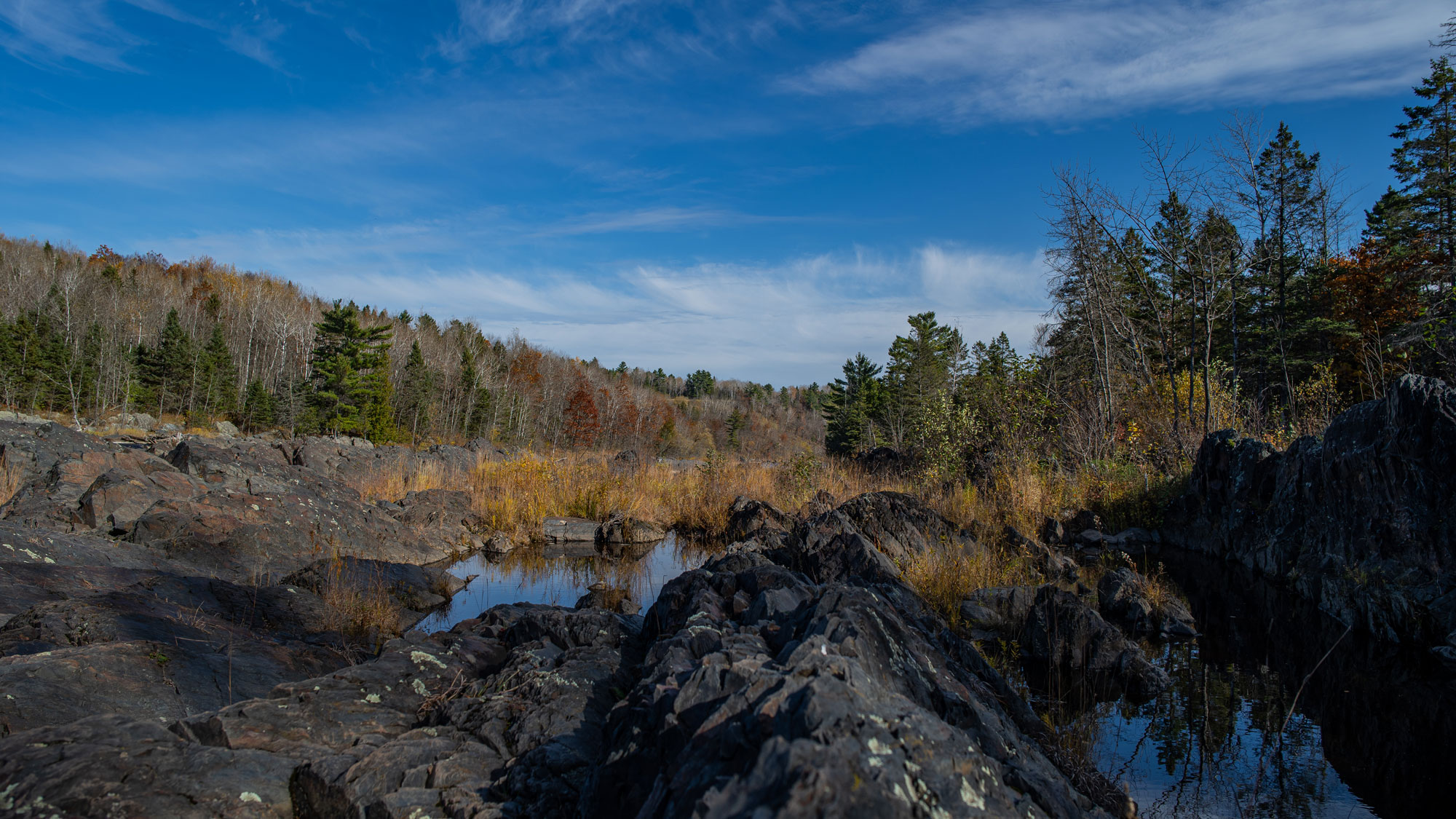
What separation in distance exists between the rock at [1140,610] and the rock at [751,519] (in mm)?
4618

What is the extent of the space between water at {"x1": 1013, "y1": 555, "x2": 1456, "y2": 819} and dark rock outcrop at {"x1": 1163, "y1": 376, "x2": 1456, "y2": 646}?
1.76 feet

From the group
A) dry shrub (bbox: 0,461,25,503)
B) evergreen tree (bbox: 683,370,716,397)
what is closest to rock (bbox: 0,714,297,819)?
dry shrub (bbox: 0,461,25,503)

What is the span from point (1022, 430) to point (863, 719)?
14954 millimetres

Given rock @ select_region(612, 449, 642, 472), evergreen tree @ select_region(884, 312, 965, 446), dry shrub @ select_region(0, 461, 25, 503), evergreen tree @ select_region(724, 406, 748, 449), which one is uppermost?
evergreen tree @ select_region(884, 312, 965, 446)

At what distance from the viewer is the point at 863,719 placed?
5.69 feet

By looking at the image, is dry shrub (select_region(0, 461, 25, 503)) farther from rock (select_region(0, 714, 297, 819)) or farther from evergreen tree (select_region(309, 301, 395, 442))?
evergreen tree (select_region(309, 301, 395, 442))

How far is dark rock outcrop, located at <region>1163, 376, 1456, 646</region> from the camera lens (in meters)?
6.66

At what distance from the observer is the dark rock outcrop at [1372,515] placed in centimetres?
666

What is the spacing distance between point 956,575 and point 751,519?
462 cm

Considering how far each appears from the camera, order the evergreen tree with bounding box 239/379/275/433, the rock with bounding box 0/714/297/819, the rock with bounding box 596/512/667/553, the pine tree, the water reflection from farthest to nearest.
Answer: the pine tree
the evergreen tree with bounding box 239/379/275/433
the rock with bounding box 596/512/667/553
the water reflection
the rock with bounding box 0/714/297/819

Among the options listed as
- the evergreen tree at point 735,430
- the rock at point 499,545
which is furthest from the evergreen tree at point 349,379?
the evergreen tree at point 735,430

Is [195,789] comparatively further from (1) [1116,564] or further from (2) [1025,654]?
(1) [1116,564]

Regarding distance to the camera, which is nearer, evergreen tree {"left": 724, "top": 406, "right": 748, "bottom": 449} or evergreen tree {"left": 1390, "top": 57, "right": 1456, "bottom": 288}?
evergreen tree {"left": 1390, "top": 57, "right": 1456, "bottom": 288}

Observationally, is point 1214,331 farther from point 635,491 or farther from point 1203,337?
point 635,491
